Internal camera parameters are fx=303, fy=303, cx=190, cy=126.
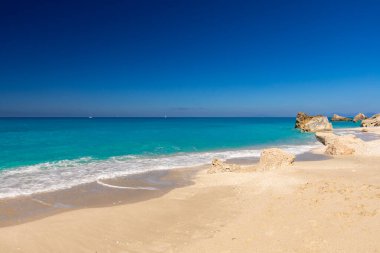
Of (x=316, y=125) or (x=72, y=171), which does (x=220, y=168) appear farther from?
(x=316, y=125)

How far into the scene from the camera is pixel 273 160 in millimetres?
17047

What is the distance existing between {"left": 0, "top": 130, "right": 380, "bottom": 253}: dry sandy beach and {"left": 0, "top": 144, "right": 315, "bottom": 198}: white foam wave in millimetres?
5323

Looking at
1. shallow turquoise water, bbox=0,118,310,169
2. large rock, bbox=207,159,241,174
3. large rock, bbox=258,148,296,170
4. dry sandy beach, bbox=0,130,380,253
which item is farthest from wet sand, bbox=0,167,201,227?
shallow turquoise water, bbox=0,118,310,169

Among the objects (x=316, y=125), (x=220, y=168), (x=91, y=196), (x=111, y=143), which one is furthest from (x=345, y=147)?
(x=316, y=125)

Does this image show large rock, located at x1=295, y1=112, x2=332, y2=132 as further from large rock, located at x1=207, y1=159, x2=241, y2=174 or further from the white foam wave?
large rock, located at x1=207, y1=159, x2=241, y2=174

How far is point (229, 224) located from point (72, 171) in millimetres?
13400

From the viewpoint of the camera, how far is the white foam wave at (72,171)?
14.8 meters

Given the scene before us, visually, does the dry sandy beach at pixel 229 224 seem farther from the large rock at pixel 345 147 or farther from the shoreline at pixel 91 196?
the large rock at pixel 345 147

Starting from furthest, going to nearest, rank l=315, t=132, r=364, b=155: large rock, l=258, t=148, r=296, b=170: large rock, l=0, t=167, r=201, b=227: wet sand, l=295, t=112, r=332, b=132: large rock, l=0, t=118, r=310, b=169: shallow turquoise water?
1. l=295, t=112, r=332, b=132: large rock
2. l=0, t=118, r=310, b=169: shallow turquoise water
3. l=315, t=132, r=364, b=155: large rock
4. l=258, t=148, r=296, b=170: large rock
5. l=0, t=167, r=201, b=227: wet sand

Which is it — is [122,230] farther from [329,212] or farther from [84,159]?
[84,159]

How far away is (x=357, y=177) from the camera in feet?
44.7

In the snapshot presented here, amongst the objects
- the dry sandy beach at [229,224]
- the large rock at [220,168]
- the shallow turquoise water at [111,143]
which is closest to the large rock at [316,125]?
the shallow turquoise water at [111,143]

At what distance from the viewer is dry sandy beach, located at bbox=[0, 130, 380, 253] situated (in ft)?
23.9

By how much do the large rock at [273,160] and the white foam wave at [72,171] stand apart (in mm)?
5972
